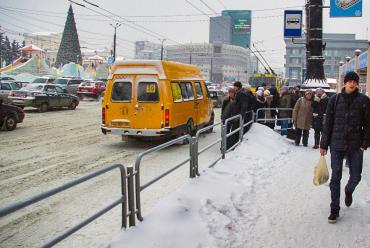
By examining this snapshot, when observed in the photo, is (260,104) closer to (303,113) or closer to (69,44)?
(303,113)

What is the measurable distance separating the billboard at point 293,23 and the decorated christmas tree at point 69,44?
63390 millimetres

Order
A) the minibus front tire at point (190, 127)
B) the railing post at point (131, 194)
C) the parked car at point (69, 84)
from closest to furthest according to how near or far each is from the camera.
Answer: the railing post at point (131, 194)
the minibus front tire at point (190, 127)
the parked car at point (69, 84)

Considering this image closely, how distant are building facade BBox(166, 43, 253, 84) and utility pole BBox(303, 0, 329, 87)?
125 metres

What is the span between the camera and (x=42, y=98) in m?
22.8

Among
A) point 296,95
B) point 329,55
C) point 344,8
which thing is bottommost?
point 296,95

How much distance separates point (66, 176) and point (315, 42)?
35.7 feet

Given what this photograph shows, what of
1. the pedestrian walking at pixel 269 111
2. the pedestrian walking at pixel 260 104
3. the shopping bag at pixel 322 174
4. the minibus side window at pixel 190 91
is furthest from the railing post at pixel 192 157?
the pedestrian walking at pixel 269 111

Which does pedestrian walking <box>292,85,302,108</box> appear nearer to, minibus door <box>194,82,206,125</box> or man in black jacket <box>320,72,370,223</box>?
minibus door <box>194,82,206,125</box>

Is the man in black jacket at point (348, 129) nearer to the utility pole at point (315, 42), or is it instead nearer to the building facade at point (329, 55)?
the utility pole at point (315, 42)

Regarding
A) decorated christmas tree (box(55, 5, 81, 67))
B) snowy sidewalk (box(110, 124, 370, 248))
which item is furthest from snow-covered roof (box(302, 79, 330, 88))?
decorated christmas tree (box(55, 5, 81, 67))

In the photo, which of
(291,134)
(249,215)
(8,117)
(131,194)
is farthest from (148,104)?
(131,194)

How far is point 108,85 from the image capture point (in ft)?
39.6

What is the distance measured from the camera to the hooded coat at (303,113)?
38.7ft

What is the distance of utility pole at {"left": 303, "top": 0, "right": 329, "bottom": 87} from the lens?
15188 mm
